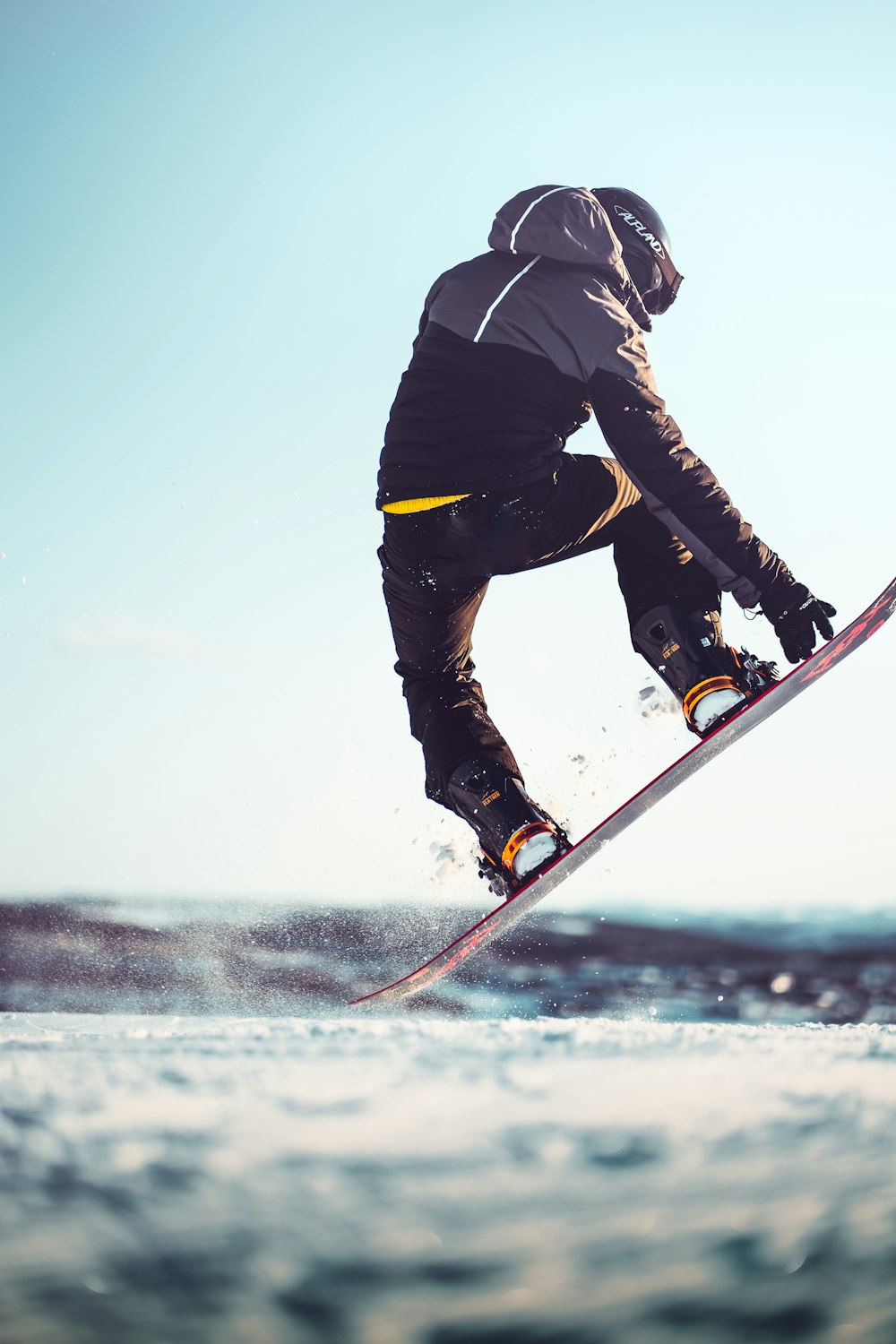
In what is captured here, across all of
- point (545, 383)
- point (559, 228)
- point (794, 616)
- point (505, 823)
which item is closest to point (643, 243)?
point (559, 228)

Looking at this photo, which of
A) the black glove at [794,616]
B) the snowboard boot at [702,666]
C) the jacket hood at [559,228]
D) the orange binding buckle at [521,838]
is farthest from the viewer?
the snowboard boot at [702,666]

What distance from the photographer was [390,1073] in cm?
387

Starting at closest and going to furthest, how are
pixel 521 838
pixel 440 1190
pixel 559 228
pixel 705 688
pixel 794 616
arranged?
1. pixel 559 228
2. pixel 794 616
3. pixel 521 838
4. pixel 705 688
5. pixel 440 1190

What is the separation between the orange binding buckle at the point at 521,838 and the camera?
2.93m

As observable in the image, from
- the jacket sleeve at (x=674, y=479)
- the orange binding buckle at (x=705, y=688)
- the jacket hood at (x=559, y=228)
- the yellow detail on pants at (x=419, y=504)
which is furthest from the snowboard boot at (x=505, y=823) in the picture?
the jacket hood at (x=559, y=228)

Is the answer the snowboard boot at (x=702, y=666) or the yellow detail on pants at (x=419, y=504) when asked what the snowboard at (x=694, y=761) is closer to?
the snowboard boot at (x=702, y=666)

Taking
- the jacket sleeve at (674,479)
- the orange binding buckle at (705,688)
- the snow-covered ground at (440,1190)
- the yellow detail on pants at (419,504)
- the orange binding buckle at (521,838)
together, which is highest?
the yellow detail on pants at (419,504)

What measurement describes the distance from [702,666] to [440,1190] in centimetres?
227

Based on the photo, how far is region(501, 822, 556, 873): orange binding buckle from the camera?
2.93 metres

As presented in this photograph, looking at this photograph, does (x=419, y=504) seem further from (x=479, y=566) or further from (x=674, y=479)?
(x=674, y=479)

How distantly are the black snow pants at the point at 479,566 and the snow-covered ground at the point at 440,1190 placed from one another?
1.55 m

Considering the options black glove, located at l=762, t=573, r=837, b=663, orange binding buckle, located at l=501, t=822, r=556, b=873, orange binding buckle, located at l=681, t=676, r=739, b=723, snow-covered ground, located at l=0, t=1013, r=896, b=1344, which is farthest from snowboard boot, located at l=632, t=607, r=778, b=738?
snow-covered ground, located at l=0, t=1013, r=896, b=1344

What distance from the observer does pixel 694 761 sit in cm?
312

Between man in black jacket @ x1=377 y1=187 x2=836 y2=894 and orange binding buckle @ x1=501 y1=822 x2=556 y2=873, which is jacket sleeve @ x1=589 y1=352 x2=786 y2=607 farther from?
orange binding buckle @ x1=501 y1=822 x2=556 y2=873
